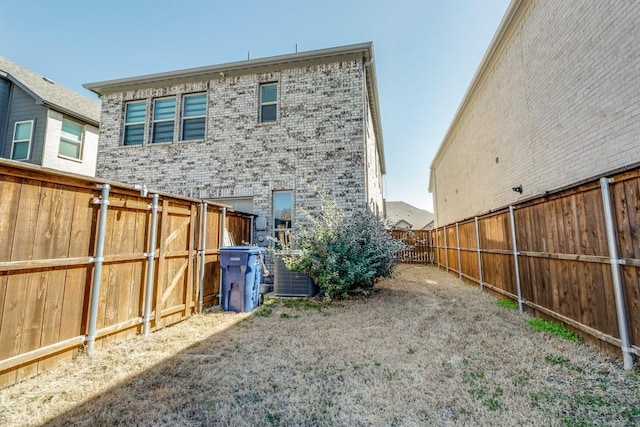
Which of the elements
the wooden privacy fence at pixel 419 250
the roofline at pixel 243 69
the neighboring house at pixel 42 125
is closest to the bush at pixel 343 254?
the roofline at pixel 243 69

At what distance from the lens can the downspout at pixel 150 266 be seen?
3939 millimetres

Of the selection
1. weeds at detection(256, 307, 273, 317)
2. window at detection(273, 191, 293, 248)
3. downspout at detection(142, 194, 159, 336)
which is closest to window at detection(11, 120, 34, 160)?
window at detection(273, 191, 293, 248)

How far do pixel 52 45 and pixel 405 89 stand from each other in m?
14.1

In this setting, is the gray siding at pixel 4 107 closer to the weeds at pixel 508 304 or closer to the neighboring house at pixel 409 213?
the weeds at pixel 508 304

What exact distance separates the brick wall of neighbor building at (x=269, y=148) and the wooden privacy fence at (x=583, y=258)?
3.69 m

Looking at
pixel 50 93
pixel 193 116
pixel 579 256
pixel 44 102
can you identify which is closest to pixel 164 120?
pixel 193 116

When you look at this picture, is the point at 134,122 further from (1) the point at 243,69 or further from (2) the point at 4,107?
(2) the point at 4,107

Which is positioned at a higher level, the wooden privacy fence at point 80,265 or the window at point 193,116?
the window at point 193,116

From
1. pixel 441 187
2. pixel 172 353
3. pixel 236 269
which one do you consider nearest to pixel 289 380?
pixel 172 353

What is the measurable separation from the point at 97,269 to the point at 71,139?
12.1m

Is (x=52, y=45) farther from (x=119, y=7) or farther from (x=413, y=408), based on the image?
(x=413, y=408)

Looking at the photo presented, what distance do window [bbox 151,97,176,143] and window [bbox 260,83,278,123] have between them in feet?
9.51

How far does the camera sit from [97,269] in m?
3.26

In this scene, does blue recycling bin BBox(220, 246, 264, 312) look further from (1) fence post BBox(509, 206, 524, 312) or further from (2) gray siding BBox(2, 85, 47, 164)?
(2) gray siding BBox(2, 85, 47, 164)
